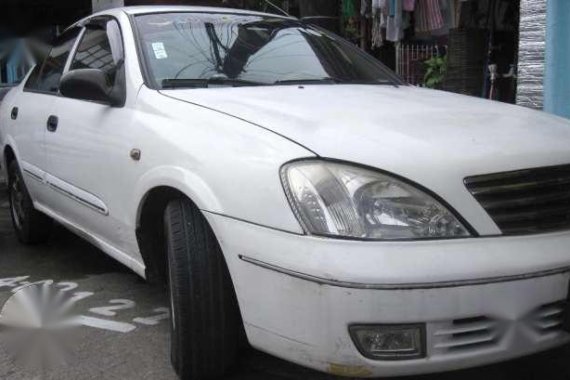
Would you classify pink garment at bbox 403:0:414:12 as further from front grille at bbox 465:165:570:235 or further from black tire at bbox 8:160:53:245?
front grille at bbox 465:165:570:235

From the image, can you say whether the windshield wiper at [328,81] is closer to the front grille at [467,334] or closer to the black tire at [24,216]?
the front grille at [467,334]

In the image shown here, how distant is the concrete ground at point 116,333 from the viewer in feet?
9.77

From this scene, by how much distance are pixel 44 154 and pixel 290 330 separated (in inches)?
101

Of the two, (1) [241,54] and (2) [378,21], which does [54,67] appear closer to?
(1) [241,54]

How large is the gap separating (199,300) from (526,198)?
4.06ft

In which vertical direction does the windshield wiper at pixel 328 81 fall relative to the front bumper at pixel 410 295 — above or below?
above

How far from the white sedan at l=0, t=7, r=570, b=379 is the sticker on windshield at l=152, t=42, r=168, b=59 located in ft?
0.03

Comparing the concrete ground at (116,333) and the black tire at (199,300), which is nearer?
the black tire at (199,300)

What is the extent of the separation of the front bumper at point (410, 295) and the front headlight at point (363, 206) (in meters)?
0.06

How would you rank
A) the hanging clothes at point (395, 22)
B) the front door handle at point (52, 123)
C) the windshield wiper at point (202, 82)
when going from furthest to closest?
the hanging clothes at point (395, 22)
the front door handle at point (52, 123)
the windshield wiper at point (202, 82)

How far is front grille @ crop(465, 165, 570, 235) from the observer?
2.29m

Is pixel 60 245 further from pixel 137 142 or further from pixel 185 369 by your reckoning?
pixel 185 369

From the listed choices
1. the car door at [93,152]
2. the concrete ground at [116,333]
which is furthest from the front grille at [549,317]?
the car door at [93,152]

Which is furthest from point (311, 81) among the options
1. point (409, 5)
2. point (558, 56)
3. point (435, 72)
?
point (435, 72)
